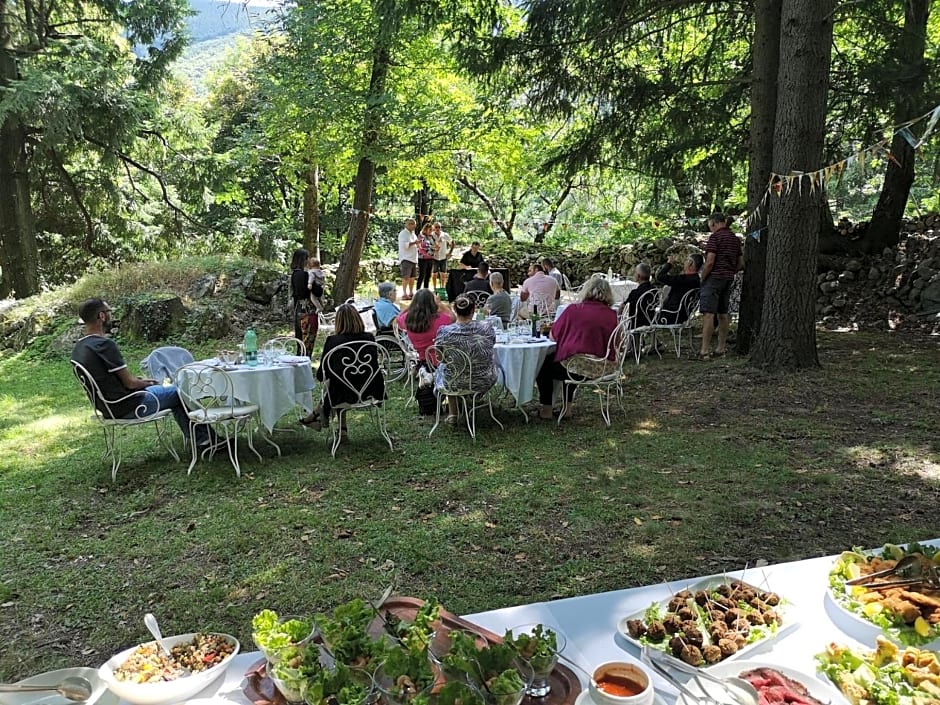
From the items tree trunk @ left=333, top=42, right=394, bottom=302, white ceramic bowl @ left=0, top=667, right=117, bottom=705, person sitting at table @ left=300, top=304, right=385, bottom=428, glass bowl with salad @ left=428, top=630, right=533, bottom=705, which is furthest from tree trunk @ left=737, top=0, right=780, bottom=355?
white ceramic bowl @ left=0, top=667, right=117, bottom=705

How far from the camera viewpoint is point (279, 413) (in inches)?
198

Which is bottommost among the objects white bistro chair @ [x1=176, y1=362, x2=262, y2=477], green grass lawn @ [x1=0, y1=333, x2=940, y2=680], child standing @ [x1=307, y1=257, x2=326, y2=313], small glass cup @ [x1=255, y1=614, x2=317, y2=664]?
green grass lawn @ [x1=0, y1=333, x2=940, y2=680]

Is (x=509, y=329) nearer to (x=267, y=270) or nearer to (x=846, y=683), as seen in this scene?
Answer: (x=846, y=683)

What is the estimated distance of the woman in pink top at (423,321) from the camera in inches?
235

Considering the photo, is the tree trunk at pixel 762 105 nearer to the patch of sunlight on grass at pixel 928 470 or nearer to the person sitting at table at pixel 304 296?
the patch of sunlight on grass at pixel 928 470

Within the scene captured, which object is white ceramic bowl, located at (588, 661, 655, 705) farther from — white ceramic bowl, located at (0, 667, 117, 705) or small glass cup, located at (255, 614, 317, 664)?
white ceramic bowl, located at (0, 667, 117, 705)

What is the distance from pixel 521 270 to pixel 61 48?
9.94 metres

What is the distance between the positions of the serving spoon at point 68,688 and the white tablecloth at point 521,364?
448 cm

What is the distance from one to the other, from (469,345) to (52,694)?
408 centimetres

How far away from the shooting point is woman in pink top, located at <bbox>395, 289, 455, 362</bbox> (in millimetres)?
5969

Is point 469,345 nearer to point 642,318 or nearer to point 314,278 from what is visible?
point 314,278

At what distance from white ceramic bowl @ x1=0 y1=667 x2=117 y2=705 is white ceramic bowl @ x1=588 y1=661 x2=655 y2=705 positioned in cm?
91

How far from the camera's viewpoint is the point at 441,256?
12812 millimetres

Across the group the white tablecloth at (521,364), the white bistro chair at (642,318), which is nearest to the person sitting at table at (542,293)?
the white bistro chair at (642,318)
